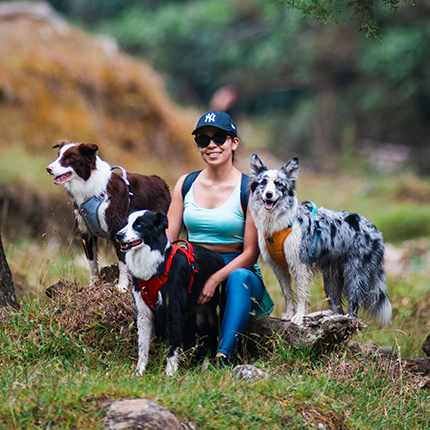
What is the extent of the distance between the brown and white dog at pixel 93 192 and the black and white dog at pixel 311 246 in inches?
41.9

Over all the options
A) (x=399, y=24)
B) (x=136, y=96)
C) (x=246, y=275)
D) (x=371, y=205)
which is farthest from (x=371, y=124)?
(x=246, y=275)

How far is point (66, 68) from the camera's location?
1192 cm

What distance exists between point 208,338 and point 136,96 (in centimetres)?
926

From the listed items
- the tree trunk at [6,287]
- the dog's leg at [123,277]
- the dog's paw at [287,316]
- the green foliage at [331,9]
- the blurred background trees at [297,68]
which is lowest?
the tree trunk at [6,287]

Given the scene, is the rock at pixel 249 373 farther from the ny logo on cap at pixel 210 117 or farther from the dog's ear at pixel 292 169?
the ny logo on cap at pixel 210 117

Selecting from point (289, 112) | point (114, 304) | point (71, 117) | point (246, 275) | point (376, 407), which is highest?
point (289, 112)

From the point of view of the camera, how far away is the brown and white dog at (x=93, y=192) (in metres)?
3.76

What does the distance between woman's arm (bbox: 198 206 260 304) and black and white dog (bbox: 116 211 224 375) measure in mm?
52

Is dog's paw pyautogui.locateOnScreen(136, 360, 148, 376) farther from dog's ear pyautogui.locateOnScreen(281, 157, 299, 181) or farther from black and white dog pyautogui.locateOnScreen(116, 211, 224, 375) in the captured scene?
dog's ear pyautogui.locateOnScreen(281, 157, 299, 181)

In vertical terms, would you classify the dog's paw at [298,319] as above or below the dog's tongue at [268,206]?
below

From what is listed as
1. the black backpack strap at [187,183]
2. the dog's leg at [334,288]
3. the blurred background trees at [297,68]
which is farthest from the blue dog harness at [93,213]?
the blurred background trees at [297,68]

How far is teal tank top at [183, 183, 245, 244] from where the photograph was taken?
385 cm

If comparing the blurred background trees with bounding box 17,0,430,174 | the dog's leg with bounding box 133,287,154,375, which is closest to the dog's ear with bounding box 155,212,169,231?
the dog's leg with bounding box 133,287,154,375

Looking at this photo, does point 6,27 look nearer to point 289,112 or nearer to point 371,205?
point 371,205
